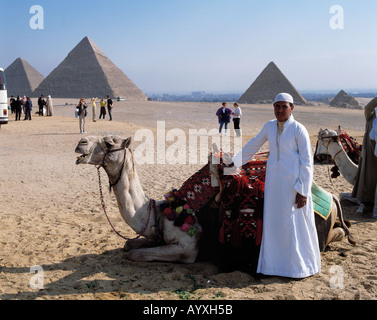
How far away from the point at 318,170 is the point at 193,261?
21.3ft

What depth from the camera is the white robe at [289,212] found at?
12.2 ft

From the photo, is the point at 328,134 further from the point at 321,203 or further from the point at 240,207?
the point at 240,207

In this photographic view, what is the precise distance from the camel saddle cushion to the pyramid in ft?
350

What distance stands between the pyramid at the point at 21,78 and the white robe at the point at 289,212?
107 meters

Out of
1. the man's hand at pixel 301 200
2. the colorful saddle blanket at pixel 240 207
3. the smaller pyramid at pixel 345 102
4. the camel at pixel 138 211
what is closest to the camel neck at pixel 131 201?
the camel at pixel 138 211

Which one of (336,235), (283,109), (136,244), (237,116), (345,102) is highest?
(345,102)

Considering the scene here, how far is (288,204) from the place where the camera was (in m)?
3.71

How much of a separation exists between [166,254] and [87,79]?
10089cm

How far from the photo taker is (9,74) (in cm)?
10731

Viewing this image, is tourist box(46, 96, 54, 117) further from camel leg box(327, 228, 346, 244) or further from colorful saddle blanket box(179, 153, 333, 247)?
camel leg box(327, 228, 346, 244)

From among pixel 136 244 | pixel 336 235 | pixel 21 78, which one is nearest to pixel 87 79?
pixel 21 78

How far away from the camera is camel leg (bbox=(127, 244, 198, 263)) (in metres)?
4.07

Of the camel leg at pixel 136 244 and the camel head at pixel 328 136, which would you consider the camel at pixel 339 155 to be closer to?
the camel head at pixel 328 136

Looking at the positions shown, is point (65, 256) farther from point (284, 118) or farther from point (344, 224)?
point (344, 224)
